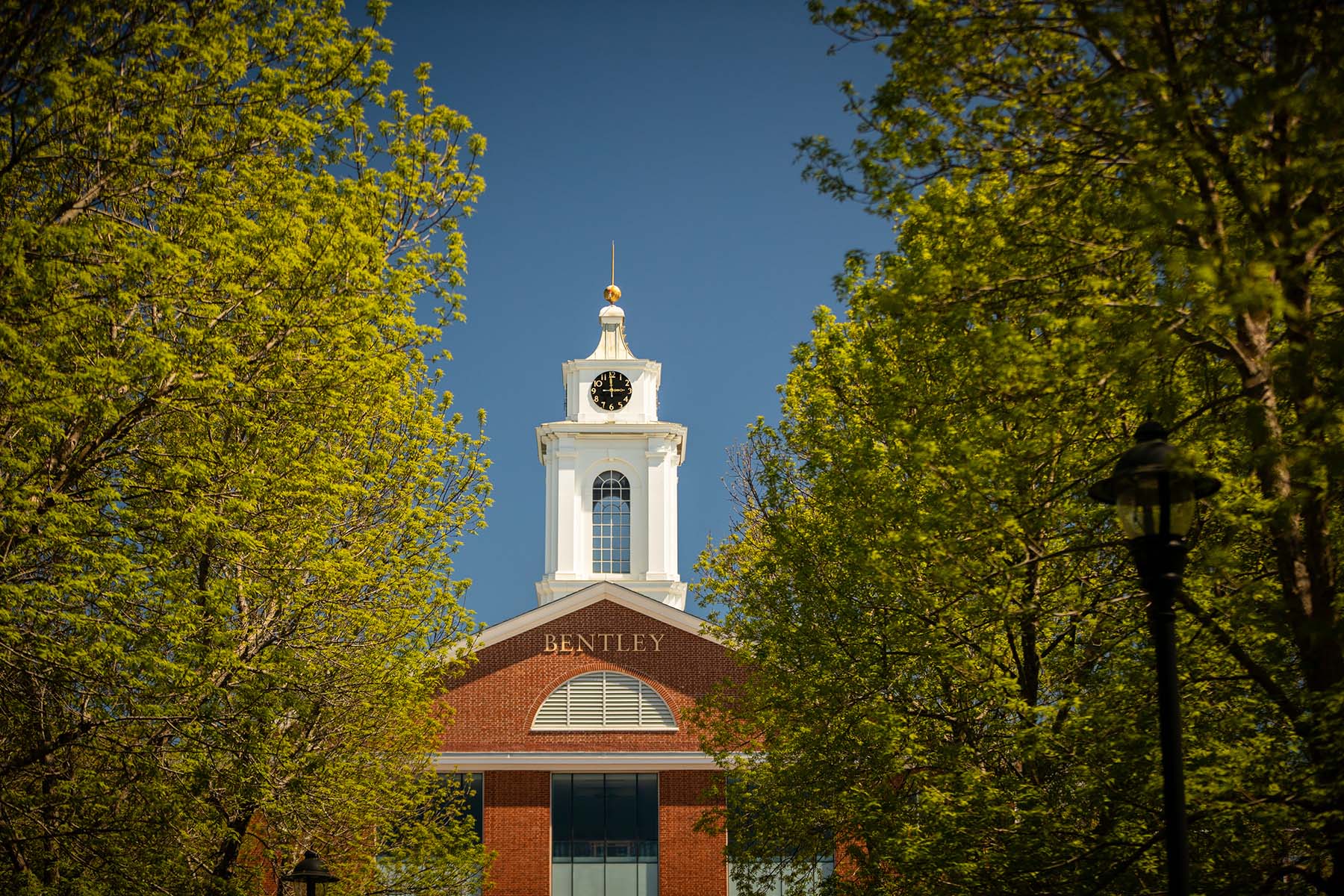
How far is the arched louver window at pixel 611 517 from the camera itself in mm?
45375

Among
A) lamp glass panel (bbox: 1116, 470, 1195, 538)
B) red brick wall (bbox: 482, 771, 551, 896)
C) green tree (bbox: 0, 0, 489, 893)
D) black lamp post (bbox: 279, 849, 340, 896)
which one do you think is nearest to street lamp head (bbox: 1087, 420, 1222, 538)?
lamp glass panel (bbox: 1116, 470, 1195, 538)

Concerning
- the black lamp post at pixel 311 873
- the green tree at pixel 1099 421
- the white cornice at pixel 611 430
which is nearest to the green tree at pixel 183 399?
the black lamp post at pixel 311 873

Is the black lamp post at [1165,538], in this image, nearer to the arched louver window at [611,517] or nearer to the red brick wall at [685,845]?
the red brick wall at [685,845]

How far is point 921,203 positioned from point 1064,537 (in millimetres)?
4044

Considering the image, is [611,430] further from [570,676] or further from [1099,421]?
[1099,421]

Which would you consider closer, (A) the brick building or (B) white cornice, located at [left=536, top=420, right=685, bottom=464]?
(A) the brick building

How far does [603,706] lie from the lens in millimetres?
36438

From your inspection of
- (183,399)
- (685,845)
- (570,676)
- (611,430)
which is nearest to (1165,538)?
(183,399)

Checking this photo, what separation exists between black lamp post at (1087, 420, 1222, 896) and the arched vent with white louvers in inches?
1119

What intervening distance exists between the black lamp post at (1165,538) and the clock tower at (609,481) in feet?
117

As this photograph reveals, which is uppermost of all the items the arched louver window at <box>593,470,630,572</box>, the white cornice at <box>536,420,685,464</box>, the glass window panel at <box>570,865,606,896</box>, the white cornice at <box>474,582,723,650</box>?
the white cornice at <box>536,420,685,464</box>

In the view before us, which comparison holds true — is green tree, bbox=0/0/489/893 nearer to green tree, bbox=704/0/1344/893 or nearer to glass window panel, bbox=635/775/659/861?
green tree, bbox=704/0/1344/893

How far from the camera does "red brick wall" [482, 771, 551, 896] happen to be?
3484 centimetres

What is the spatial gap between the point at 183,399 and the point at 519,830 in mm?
23925
